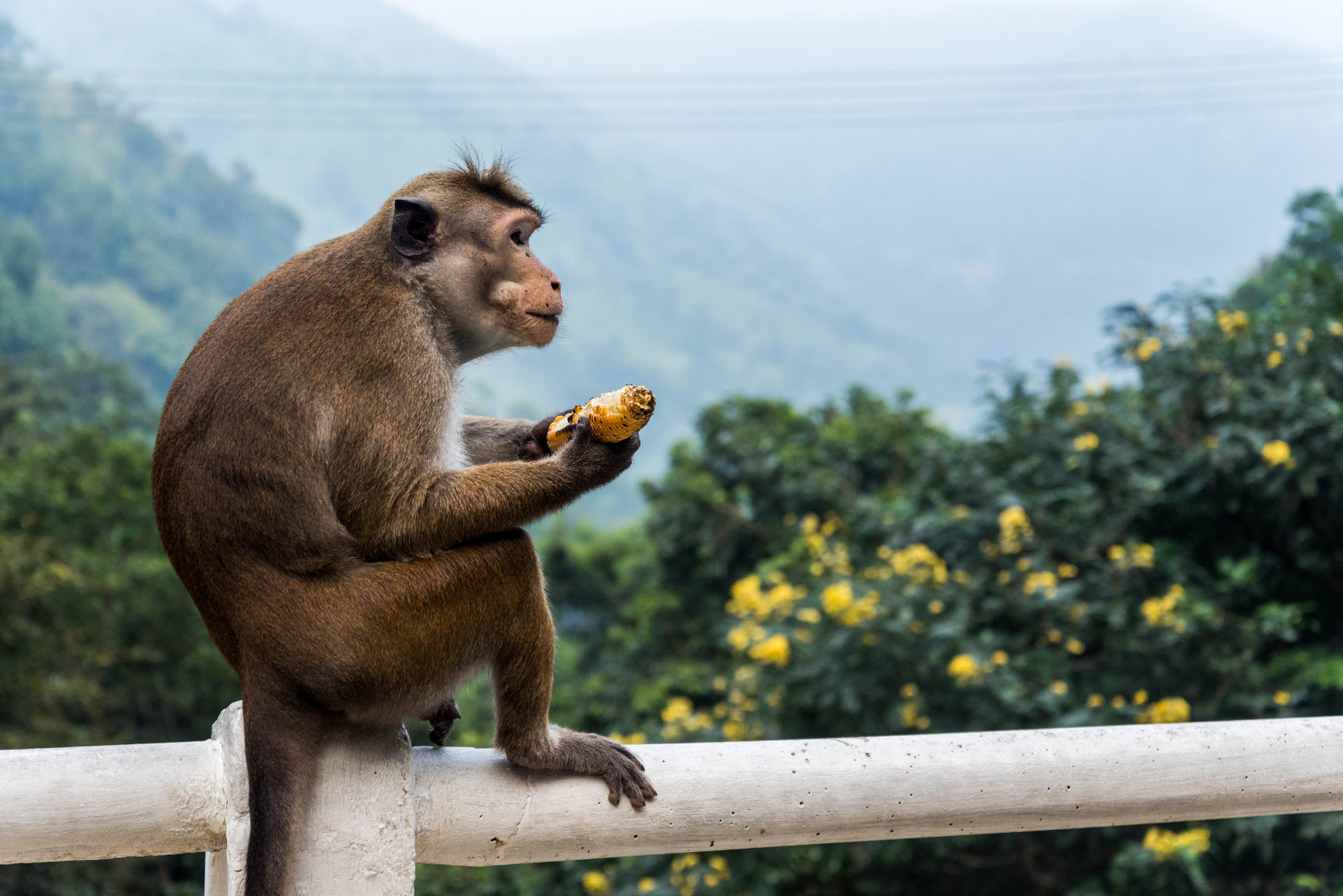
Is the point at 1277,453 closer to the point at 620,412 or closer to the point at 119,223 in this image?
the point at 620,412

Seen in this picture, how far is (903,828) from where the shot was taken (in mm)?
2129

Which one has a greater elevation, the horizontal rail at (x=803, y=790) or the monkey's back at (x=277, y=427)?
the monkey's back at (x=277, y=427)

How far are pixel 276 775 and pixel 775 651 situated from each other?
3302mm

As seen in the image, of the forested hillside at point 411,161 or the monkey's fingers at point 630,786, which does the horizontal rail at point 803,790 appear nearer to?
the monkey's fingers at point 630,786

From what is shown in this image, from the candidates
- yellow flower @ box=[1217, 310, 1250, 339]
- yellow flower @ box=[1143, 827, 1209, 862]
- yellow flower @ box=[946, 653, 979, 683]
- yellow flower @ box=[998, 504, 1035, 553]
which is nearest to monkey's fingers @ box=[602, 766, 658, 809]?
yellow flower @ box=[946, 653, 979, 683]

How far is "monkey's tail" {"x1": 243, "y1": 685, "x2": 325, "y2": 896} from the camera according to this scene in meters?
1.83

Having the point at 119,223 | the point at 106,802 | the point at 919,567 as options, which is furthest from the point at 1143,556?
the point at 119,223

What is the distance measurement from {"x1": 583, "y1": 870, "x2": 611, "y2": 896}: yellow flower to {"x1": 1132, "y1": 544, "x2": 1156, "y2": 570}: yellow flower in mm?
2801

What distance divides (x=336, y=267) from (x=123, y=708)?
10448mm

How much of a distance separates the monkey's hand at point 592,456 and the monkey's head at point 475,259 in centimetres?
39

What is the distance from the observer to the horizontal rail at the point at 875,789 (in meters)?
2.04

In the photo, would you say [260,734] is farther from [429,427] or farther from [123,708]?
[123,708]

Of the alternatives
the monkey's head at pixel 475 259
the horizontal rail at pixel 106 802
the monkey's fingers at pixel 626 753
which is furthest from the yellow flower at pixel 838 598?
the horizontal rail at pixel 106 802

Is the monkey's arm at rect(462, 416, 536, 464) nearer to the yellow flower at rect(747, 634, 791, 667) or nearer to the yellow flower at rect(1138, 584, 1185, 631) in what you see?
the yellow flower at rect(747, 634, 791, 667)
